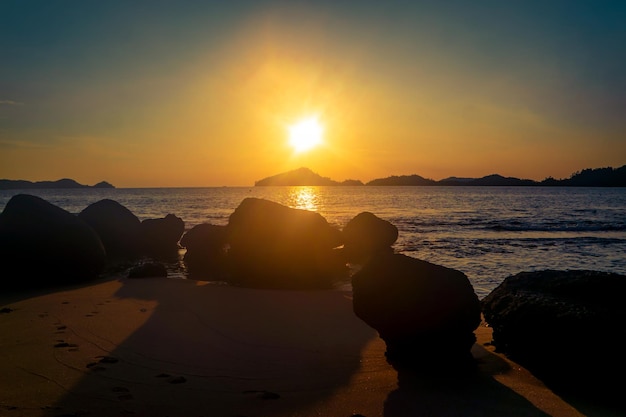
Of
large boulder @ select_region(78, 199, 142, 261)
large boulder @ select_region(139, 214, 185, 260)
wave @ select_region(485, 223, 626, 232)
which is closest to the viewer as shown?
large boulder @ select_region(78, 199, 142, 261)

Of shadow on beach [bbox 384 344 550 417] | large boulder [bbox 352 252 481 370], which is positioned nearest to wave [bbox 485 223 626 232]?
large boulder [bbox 352 252 481 370]

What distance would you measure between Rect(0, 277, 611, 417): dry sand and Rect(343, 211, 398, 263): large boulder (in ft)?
42.0

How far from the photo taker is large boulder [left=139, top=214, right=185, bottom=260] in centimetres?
2323

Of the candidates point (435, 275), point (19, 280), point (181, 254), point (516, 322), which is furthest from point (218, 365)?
point (181, 254)

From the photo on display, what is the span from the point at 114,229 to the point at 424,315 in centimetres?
1988

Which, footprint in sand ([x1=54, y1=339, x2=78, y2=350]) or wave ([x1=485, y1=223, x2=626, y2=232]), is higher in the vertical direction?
footprint in sand ([x1=54, y1=339, x2=78, y2=350])

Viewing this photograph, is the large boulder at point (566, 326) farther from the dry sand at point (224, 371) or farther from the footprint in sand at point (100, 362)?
the footprint in sand at point (100, 362)

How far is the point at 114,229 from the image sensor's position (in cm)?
2264

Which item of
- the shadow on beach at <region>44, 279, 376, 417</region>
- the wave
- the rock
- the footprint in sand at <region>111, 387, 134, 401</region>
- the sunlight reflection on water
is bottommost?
the sunlight reflection on water

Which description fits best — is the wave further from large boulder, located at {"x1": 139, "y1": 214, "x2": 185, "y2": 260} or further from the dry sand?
the dry sand

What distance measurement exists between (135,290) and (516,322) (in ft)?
30.3

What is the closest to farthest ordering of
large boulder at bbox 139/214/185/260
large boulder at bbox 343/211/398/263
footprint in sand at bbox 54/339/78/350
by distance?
footprint in sand at bbox 54/339/78/350 → large boulder at bbox 343/211/398/263 → large boulder at bbox 139/214/185/260

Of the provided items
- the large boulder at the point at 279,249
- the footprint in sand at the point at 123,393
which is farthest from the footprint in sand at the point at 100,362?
the large boulder at the point at 279,249

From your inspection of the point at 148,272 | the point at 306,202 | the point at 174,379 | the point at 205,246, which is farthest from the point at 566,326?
the point at 306,202
